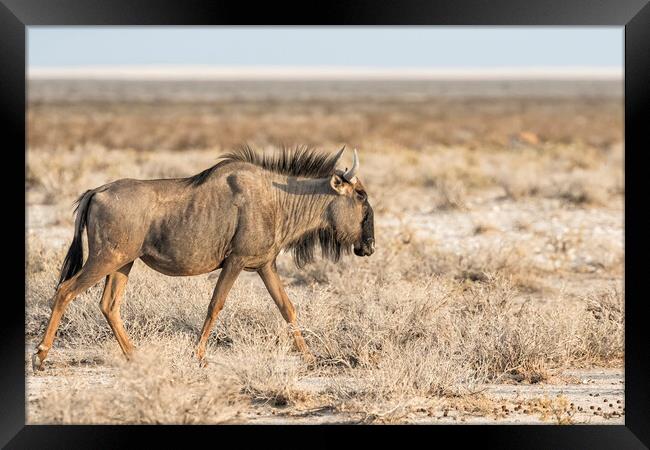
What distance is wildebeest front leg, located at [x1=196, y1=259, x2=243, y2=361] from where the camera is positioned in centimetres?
753

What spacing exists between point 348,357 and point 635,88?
3470mm

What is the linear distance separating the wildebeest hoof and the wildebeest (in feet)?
0.04

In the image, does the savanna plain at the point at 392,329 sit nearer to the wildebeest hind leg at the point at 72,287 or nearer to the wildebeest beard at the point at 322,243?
the wildebeest hind leg at the point at 72,287

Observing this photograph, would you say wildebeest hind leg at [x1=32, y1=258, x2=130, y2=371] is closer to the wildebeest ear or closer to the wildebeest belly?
the wildebeest belly

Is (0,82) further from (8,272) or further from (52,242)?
(52,242)

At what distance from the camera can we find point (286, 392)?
6910 mm

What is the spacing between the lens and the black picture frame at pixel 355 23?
18.2 feet

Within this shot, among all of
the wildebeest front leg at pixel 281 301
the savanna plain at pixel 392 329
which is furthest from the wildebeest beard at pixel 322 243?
the savanna plain at pixel 392 329

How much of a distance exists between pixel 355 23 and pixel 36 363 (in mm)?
3732

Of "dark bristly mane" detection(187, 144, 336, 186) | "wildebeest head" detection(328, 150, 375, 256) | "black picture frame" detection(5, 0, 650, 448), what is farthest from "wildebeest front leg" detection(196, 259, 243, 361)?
"black picture frame" detection(5, 0, 650, 448)

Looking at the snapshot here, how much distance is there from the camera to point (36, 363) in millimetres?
7508

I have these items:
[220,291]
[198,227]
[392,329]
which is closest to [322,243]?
[392,329]

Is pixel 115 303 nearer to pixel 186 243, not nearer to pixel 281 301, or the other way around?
pixel 186 243

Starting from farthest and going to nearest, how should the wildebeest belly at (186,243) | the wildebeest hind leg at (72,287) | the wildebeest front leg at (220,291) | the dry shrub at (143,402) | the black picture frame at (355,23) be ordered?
the wildebeest front leg at (220,291) → the wildebeest belly at (186,243) → the wildebeest hind leg at (72,287) → the dry shrub at (143,402) → the black picture frame at (355,23)
